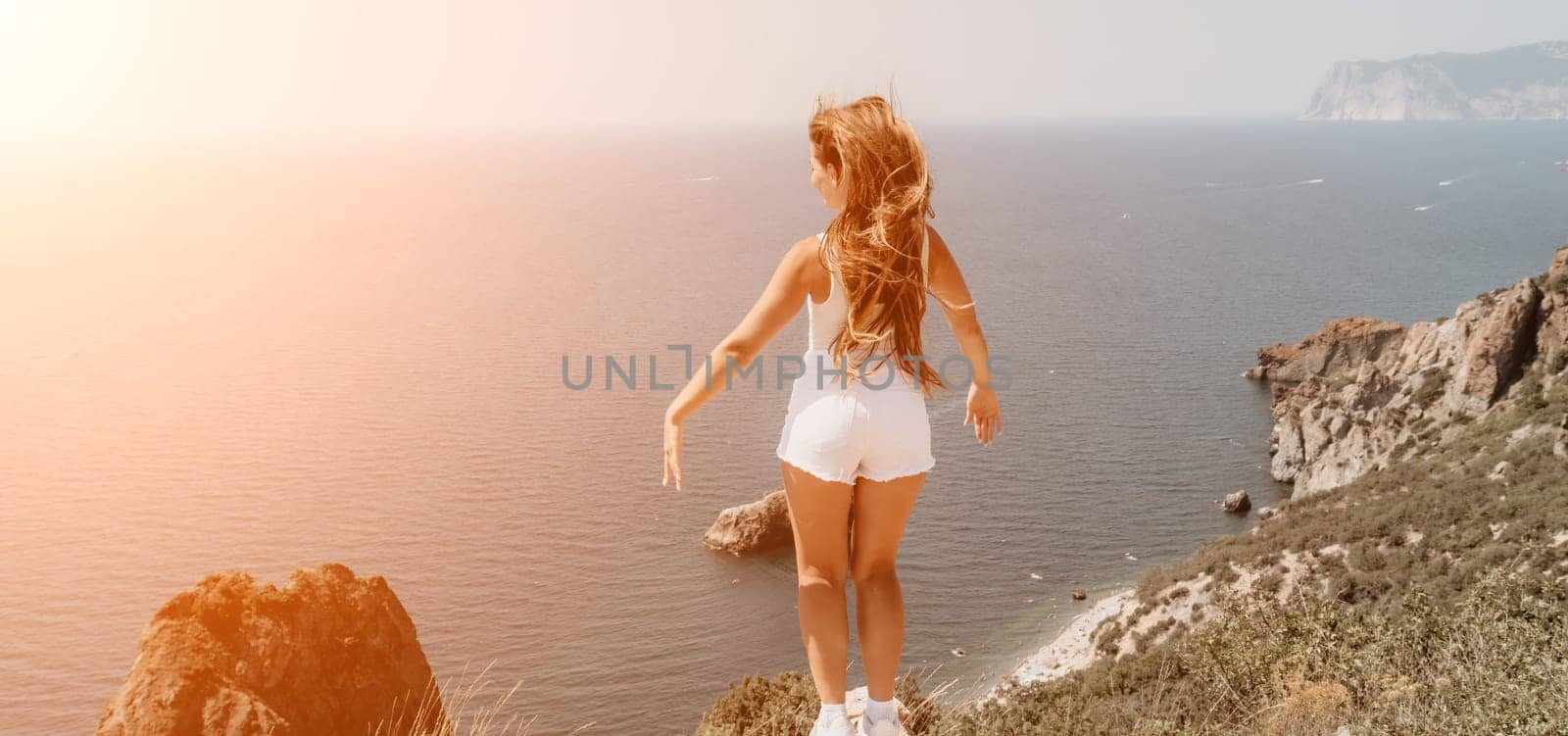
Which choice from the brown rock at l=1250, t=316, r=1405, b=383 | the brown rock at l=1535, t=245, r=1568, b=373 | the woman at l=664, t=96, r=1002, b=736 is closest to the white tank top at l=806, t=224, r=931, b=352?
the woman at l=664, t=96, r=1002, b=736

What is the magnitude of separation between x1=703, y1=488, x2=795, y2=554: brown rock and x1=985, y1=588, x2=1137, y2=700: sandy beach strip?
1173 centimetres

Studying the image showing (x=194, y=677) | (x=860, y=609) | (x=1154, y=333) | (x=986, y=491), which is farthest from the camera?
(x=1154, y=333)

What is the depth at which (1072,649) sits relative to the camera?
33500 millimetres

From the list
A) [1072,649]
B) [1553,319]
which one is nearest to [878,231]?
[1072,649]

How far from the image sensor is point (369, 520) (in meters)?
49.4

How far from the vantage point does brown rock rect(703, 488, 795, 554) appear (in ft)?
141

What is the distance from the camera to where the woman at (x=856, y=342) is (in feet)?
13.0

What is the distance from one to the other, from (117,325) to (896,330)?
97368mm

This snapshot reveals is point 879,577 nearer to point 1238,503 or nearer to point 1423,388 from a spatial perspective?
point 1238,503

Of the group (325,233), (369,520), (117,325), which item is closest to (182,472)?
(369,520)

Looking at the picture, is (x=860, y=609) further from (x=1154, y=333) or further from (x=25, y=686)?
(x=1154, y=333)

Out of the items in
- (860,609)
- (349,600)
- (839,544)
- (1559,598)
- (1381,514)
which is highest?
(839,544)

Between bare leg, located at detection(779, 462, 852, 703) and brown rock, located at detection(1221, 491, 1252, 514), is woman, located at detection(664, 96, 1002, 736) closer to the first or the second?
bare leg, located at detection(779, 462, 852, 703)

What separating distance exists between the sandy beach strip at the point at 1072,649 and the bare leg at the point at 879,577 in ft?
81.4
